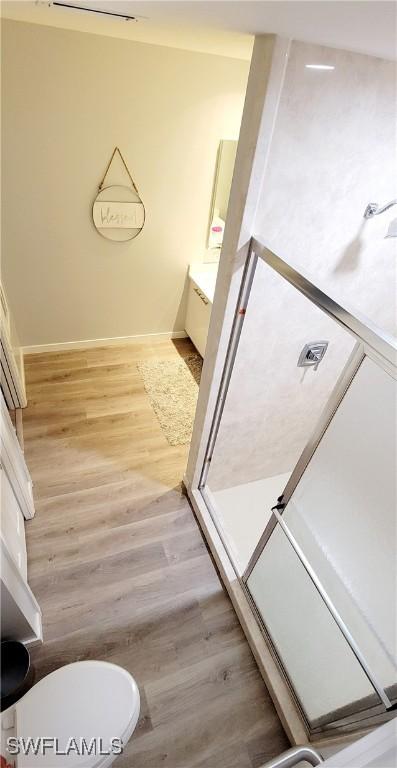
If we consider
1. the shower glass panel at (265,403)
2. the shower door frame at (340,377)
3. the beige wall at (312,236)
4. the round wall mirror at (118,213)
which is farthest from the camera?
the round wall mirror at (118,213)

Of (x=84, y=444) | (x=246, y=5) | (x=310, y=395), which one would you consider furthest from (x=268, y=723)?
(x=246, y=5)

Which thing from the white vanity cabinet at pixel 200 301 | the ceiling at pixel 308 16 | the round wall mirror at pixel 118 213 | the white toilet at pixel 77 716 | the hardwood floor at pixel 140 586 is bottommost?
the hardwood floor at pixel 140 586

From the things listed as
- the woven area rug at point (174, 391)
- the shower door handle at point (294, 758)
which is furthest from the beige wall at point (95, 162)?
the shower door handle at point (294, 758)

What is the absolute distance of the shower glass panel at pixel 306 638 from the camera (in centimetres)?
127

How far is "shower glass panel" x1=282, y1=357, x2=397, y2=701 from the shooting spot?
42.1 inches

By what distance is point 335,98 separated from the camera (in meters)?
1.18

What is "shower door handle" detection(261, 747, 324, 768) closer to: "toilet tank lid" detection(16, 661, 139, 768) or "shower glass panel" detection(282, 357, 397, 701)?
"shower glass panel" detection(282, 357, 397, 701)

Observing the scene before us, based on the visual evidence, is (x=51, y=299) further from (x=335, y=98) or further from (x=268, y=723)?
(x=268, y=723)

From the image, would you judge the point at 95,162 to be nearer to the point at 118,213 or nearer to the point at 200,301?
the point at 118,213

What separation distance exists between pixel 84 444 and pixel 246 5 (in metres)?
2.20

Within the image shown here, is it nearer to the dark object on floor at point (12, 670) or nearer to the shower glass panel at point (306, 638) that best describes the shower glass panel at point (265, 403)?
the shower glass panel at point (306, 638)

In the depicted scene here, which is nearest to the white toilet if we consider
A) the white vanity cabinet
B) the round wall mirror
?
the white vanity cabinet

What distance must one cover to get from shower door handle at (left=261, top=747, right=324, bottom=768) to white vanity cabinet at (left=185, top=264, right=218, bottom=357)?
2.22 meters

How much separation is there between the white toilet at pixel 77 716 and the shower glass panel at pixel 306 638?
0.67m
